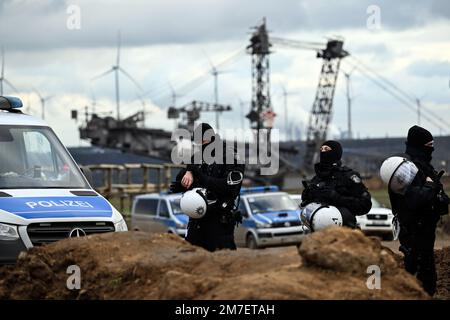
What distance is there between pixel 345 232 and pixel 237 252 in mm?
1251

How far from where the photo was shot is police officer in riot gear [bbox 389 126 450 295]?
358 inches

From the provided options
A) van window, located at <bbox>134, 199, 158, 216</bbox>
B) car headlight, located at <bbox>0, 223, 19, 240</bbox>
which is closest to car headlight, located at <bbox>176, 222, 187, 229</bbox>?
van window, located at <bbox>134, 199, 158, 216</bbox>

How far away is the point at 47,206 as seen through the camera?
10094mm

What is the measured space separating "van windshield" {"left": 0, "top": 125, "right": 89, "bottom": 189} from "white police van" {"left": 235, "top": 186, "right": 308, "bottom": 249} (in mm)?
16224

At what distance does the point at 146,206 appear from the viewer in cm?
3148

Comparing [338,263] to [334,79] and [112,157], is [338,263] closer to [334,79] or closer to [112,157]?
[334,79]

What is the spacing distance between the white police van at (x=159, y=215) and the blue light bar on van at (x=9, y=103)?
1733cm

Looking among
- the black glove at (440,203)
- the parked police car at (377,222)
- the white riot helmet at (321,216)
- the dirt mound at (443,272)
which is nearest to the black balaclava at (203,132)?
the white riot helmet at (321,216)

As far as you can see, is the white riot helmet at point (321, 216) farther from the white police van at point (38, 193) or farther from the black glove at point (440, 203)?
the white police van at point (38, 193)

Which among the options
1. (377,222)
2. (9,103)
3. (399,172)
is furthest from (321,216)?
(377,222)

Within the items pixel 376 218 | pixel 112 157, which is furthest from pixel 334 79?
pixel 376 218

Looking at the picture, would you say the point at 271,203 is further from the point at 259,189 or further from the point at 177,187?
the point at 177,187

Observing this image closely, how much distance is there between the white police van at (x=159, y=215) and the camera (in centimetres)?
2961

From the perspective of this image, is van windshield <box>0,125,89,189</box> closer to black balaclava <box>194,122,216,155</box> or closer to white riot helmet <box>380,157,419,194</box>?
black balaclava <box>194,122,216,155</box>
